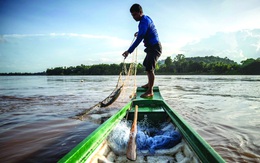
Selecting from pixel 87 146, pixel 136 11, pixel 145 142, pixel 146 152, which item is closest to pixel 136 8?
pixel 136 11

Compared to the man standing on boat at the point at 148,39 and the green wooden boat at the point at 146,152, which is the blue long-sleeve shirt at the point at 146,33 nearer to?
the man standing on boat at the point at 148,39

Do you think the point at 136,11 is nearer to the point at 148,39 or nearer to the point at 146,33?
the point at 146,33

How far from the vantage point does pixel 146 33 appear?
17.6ft

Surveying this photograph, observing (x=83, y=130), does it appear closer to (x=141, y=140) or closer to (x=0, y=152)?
(x=0, y=152)

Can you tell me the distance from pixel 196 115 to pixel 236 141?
2628mm

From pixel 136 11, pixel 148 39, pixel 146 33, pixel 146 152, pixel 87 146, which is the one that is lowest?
pixel 146 152

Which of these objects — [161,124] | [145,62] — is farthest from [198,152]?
[145,62]

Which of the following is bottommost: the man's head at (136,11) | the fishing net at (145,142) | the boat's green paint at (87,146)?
the fishing net at (145,142)

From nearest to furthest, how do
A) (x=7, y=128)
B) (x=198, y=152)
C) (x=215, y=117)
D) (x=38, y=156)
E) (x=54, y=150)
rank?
(x=198, y=152)
(x=38, y=156)
(x=54, y=150)
(x=7, y=128)
(x=215, y=117)

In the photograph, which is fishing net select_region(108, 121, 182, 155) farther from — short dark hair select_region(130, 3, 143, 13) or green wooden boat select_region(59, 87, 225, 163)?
short dark hair select_region(130, 3, 143, 13)

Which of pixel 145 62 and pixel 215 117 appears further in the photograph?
pixel 215 117

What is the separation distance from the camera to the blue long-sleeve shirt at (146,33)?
16.1 feet

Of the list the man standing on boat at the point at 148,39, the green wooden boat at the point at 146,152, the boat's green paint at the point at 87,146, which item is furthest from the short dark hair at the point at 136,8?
the boat's green paint at the point at 87,146

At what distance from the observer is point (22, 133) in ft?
16.6
